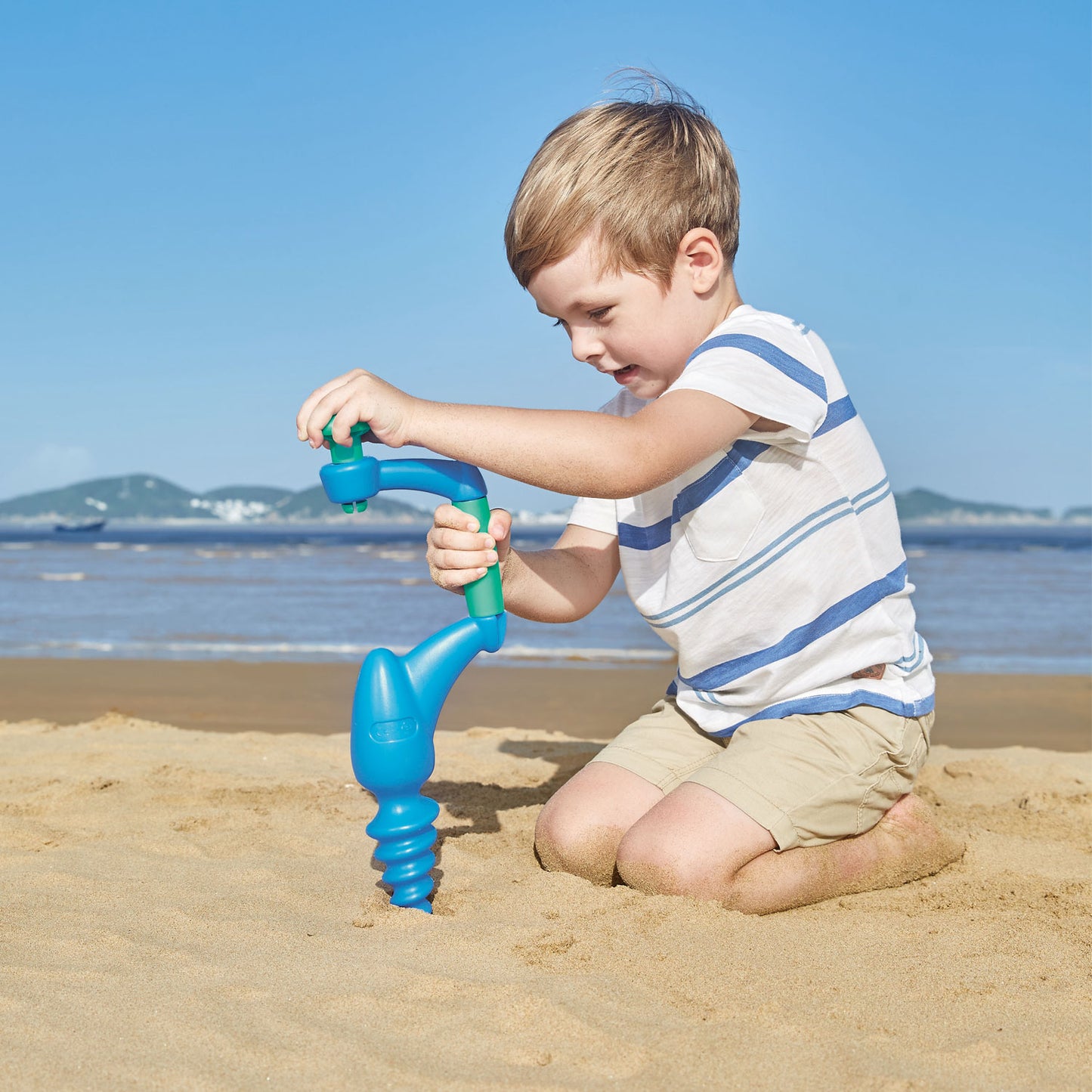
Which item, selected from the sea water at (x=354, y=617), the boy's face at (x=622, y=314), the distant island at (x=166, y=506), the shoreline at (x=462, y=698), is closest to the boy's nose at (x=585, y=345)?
the boy's face at (x=622, y=314)

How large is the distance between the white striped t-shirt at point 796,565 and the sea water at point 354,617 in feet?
14.4

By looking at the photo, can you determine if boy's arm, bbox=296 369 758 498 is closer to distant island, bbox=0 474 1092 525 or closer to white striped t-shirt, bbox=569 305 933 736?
white striped t-shirt, bbox=569 305 933 736

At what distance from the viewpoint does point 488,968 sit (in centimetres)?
162

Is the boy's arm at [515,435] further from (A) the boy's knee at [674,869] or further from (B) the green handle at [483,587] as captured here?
(A) the boy's knee at [674,869]

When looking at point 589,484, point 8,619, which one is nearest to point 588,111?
point 589,484

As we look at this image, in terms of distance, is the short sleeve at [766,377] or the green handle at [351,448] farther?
the short sleeve at [766,377]

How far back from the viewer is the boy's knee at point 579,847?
222cm

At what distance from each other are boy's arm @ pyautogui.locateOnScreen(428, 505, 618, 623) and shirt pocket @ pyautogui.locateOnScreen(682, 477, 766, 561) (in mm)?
404

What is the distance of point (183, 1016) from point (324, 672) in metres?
4.86

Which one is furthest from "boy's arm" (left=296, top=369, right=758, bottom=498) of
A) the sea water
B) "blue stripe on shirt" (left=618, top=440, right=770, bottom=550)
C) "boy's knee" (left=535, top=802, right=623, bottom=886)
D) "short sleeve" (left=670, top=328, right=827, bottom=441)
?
the sea water

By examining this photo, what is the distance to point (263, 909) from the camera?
1955mm

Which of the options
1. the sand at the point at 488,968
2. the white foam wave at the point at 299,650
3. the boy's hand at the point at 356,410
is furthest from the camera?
the white foam wave at the point at 299,650

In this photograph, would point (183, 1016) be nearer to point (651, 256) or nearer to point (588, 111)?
point (651, 256)

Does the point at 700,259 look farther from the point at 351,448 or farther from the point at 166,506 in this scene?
the point at 166,506
